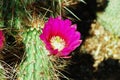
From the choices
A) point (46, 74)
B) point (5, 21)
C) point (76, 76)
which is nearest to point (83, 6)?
point (76, 76)

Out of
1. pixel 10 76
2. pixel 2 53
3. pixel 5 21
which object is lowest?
pixel 10 76

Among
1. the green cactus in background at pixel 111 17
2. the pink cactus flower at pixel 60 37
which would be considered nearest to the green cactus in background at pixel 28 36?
the pink cactus flower at pixel 60 37

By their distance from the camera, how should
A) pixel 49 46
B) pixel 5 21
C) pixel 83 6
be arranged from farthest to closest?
pixel 83 6 < pixel 5 21 < pixel 49 46

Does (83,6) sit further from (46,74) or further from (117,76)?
(46,74)

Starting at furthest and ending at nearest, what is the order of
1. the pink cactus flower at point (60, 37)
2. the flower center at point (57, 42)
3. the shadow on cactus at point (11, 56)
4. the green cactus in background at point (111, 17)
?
1. the green cactus in background at point (111, 17)
2. the shadow on cactus at point (11, 56)
3. the flower center at point (57, 42)
4. the pink cactus flower at point (60, 37)

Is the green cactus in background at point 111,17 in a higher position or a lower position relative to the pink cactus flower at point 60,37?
lower

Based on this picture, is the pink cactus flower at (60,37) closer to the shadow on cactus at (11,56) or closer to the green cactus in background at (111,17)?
the shadow on cactus at (11,56)

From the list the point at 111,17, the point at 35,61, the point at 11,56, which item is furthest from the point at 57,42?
the point at 111,17
